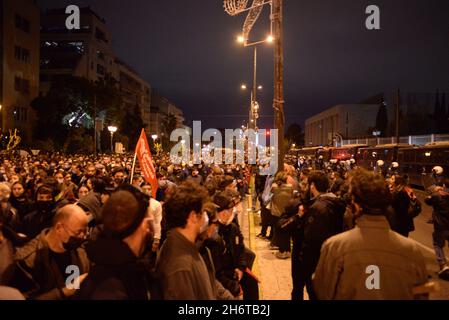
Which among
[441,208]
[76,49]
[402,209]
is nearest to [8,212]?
[402,209]

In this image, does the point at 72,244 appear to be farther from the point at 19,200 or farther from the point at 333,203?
the point at 19,200

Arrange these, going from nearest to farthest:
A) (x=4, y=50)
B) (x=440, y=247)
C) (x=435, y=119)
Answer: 1. (x=440, y=247)
2. (x=4, y=50)
3. (x=435, y=119)

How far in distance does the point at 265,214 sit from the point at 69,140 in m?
43.8

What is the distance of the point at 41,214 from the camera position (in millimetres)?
5809

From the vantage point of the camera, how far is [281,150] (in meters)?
12.7

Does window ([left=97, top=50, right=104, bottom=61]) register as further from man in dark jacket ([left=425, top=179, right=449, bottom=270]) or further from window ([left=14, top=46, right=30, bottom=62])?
man in dark jacket ([left=425, top=179, right=449, bottom=270])

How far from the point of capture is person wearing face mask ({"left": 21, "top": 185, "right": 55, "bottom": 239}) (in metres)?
5.62

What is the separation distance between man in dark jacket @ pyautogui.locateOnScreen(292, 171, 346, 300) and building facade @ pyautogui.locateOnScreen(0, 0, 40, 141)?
160 ft

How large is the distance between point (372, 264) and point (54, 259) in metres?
2.33

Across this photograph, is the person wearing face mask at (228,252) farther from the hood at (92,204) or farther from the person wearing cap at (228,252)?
the hood at (92,204)

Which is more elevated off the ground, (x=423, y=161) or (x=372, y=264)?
(x=423, y=161)

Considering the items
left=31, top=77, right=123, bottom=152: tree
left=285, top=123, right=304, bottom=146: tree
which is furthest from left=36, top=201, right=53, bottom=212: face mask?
left=285, top=123, right=304, bottom=146: tree
